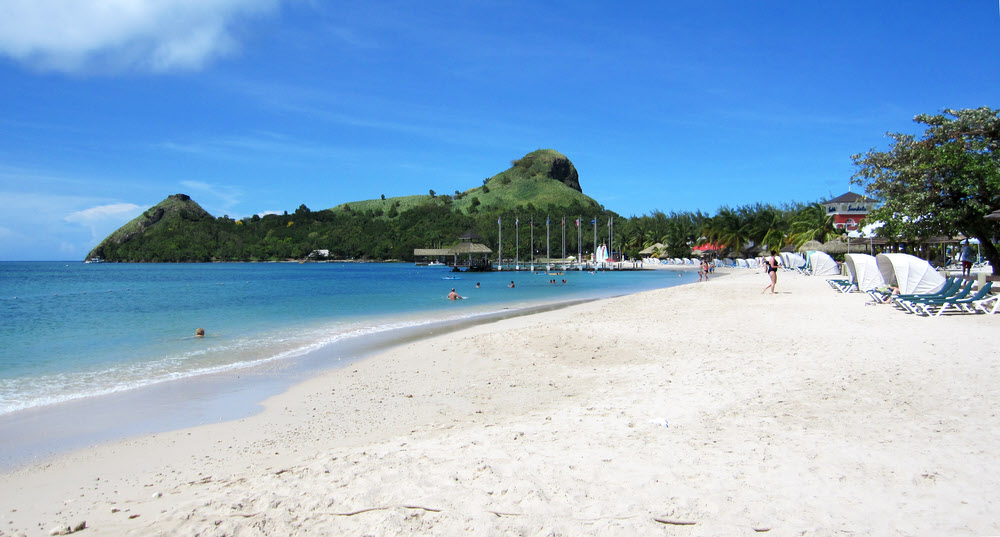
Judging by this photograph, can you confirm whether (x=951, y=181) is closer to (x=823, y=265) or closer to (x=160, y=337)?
(x=823, y=265)

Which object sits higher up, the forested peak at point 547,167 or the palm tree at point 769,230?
the forested peak at point 547,167

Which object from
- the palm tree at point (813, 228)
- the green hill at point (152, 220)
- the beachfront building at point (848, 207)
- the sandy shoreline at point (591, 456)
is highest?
the green hill at point (152, 220)

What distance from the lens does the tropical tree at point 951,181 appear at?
1669 cm

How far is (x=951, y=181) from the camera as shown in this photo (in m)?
17.0

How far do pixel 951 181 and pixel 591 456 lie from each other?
58.8ft

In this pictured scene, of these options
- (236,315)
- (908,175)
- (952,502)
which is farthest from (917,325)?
(236,315)

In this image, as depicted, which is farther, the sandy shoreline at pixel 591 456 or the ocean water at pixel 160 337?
the ocean water at pixel 160 337

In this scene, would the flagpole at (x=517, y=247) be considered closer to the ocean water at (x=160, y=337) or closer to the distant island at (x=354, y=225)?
the distant island at (x=354, y=225)

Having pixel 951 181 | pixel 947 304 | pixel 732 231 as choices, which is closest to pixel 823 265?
pixel 951 181

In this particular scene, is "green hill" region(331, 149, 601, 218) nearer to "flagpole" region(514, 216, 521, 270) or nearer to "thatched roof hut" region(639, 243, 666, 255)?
"flagpole" region(514, 216, 521, 270)

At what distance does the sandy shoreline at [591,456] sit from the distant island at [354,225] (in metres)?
100

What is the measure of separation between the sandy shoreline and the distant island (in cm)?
10040

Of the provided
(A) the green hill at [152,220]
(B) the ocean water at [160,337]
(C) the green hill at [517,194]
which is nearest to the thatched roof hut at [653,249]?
(C) the green hill at [517,194]

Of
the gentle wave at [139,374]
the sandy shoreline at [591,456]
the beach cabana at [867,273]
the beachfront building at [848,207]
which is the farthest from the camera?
the beachfront building at [848,207]
